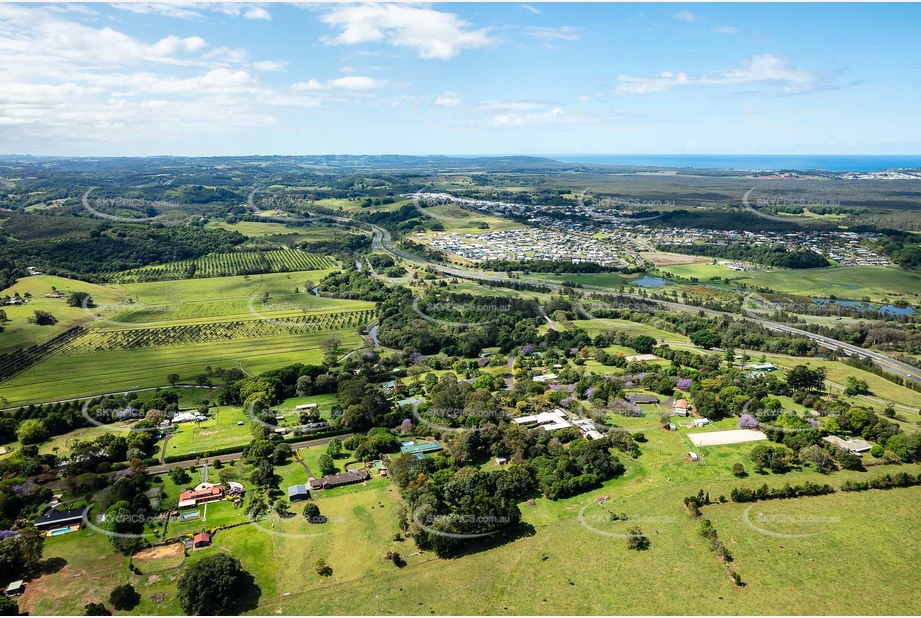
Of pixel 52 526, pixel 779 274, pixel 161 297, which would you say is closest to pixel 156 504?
pixel 52 526

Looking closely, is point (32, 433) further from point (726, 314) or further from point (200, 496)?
point (726, 314)

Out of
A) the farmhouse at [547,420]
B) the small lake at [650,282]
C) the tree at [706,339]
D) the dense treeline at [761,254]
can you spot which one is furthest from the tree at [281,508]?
the dense treeline at [761,254]

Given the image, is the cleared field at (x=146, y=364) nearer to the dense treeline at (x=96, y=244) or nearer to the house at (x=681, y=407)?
the house at (x=681, y=407)

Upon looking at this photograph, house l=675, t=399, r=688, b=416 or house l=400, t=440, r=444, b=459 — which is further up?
house l=675, t=399, r=688, b=416

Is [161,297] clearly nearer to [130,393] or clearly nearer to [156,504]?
[130,393]

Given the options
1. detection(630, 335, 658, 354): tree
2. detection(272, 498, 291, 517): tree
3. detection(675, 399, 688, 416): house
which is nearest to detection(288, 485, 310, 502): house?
detection(272, 498, 291, 517): tree

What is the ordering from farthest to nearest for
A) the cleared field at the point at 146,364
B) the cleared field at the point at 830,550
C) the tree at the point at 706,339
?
the tree at the point at 706,339 < the cleared field at the point at 146,364 < the cleared field at the point at 830,550

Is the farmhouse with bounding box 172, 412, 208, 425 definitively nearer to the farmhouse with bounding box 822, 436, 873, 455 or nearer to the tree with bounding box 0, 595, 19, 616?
the tree with bounding box 0, 595, 19, 616
